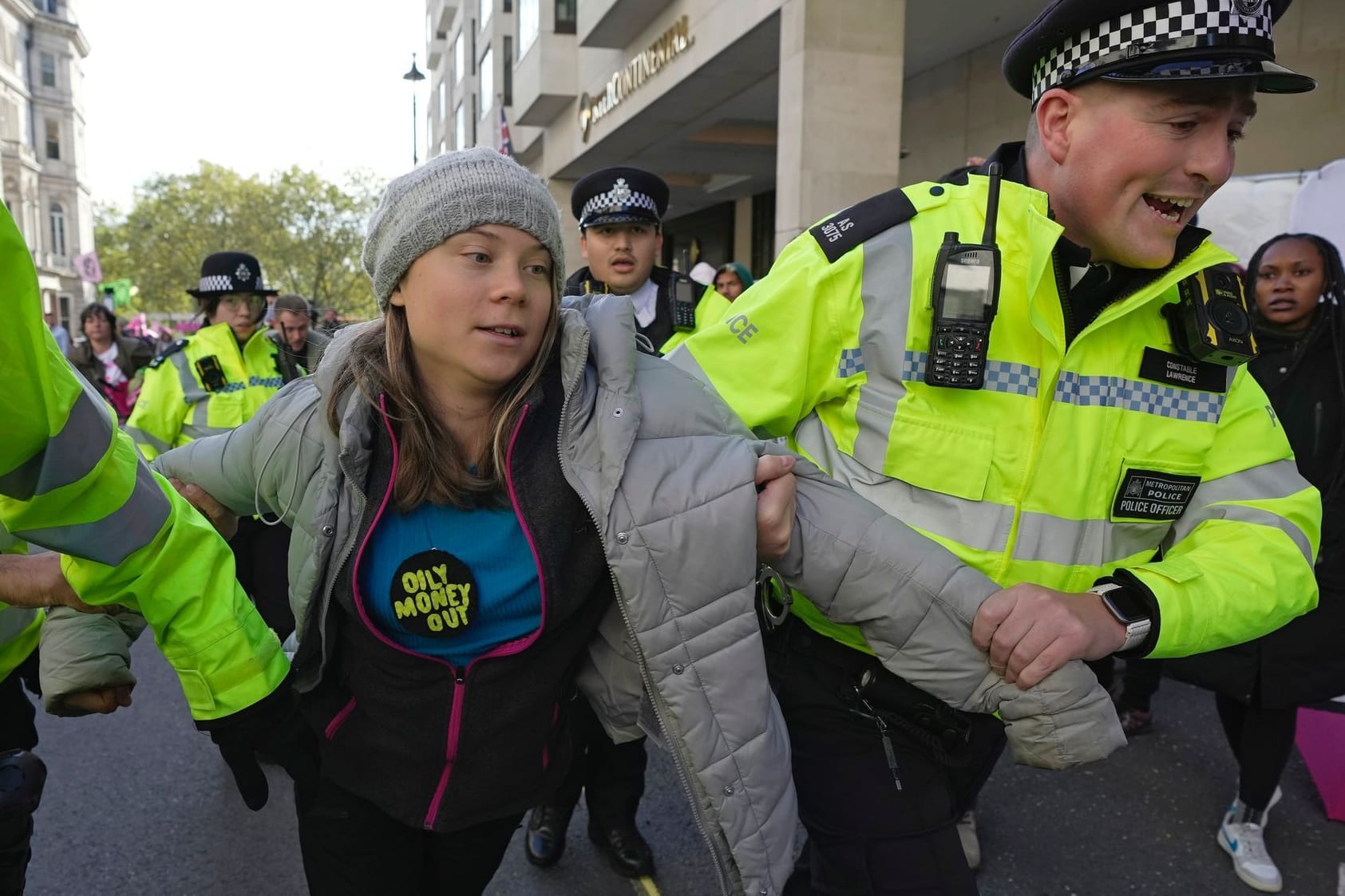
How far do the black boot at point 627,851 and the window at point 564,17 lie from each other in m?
17.4

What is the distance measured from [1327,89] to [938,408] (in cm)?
760

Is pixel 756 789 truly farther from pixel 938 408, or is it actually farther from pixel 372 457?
pixel 372 457

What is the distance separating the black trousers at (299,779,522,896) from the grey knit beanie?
109 cm

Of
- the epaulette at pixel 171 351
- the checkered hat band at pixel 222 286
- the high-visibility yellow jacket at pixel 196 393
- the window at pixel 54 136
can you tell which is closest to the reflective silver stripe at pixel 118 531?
the high-visibility yellow jacket at pixel 196 393

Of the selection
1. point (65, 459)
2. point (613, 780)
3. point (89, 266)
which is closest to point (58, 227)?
point (89, 266)

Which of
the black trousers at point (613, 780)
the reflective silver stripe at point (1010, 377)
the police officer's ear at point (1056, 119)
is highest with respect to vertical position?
the police officer's ear at point (1056, 119)

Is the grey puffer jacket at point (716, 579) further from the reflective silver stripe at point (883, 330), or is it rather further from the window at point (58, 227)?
the window at point (58, 227)

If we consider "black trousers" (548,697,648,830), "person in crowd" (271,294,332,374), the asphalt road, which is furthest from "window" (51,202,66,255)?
"black trousers" (548,697,648,830)

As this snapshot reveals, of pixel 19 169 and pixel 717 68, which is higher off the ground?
pixel 19 169

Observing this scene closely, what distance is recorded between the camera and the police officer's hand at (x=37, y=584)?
168 centimetres

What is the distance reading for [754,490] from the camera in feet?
5.46

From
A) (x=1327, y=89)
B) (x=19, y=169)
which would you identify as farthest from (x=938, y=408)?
(x=19, y=169)

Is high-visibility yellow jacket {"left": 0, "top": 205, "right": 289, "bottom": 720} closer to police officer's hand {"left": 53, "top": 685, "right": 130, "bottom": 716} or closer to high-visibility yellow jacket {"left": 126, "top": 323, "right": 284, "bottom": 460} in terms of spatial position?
police officer's hand {"left": 53, "top": 685, "right": 130, "bottom": 716}

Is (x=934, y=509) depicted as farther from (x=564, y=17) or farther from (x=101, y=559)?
(x=564, y=17)
